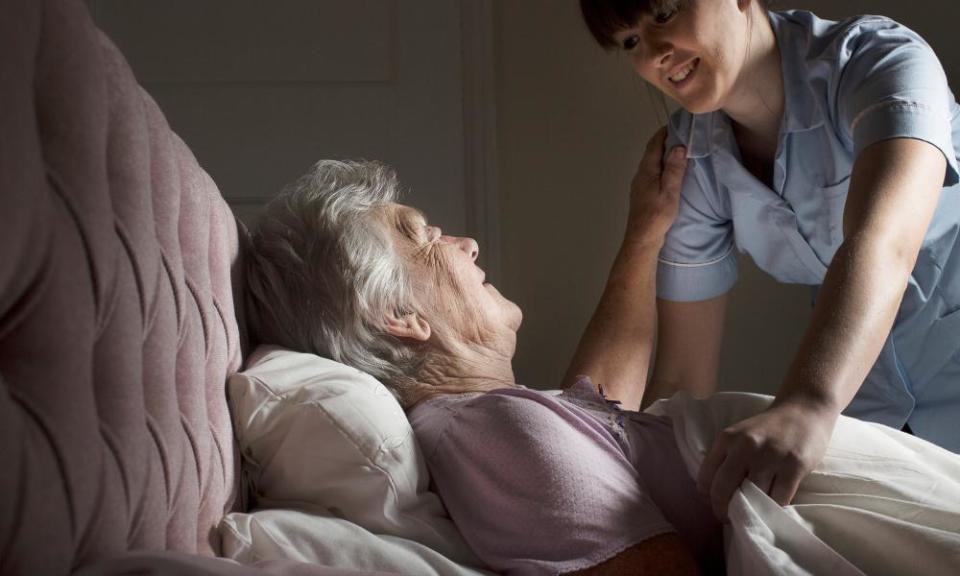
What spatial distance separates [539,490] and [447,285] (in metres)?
0.46

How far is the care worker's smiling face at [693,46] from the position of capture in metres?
1.59

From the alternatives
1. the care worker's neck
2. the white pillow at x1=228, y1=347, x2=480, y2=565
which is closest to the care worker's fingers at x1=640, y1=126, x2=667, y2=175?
the care worker's neck

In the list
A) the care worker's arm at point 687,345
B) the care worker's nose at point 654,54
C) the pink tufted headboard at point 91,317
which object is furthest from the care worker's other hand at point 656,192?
the pink tufted headboard at point 91,317

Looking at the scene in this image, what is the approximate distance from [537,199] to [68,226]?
183cm

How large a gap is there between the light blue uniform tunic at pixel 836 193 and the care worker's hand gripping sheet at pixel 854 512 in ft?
1.52

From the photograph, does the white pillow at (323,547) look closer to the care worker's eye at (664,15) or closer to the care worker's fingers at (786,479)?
the care worker's fingers at (786,479)

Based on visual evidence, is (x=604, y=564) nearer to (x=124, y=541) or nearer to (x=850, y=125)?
(x=124, y=541)

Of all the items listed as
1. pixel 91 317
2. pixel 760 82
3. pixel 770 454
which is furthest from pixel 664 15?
pixel 91 317

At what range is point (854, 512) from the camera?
107cm

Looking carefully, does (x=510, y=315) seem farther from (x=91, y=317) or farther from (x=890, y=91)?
(x=91, y=317)

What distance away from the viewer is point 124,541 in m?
0.87

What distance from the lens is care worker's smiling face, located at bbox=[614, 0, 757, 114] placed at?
1.59 meters

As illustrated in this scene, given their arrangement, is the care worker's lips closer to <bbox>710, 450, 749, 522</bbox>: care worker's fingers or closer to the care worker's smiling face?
the care worker's smiling face

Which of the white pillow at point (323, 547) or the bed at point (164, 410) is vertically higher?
the bed at point (164, 410)
